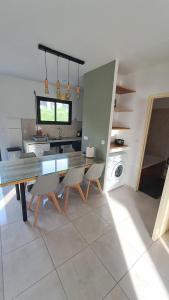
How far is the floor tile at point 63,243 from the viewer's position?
1504 mm

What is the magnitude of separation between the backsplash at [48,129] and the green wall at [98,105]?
66.3 inches

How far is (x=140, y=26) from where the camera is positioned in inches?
57.4

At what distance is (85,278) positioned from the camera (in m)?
1.31

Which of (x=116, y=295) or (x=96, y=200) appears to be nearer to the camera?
(x=116, y=295)

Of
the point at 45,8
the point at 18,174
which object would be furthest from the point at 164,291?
the point at 45,8

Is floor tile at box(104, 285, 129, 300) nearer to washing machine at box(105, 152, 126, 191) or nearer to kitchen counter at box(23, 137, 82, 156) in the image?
washing machine at box(105, 152, 126, 191)

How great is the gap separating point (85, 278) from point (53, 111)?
411cm

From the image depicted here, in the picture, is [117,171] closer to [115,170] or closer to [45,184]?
[115,170]

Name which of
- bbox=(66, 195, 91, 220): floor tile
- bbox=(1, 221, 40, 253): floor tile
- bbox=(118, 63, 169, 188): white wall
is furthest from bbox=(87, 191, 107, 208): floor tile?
bbox=(1, 221, 40, 253): floor tile

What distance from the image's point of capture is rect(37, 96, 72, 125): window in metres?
4.06

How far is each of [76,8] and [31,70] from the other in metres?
2.08

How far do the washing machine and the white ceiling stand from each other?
5.95ft

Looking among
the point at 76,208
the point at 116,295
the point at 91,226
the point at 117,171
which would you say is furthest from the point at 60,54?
the point at 116,295

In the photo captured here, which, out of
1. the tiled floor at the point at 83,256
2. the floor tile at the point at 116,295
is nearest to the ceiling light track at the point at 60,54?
the tiled floor at the point at 83,256
